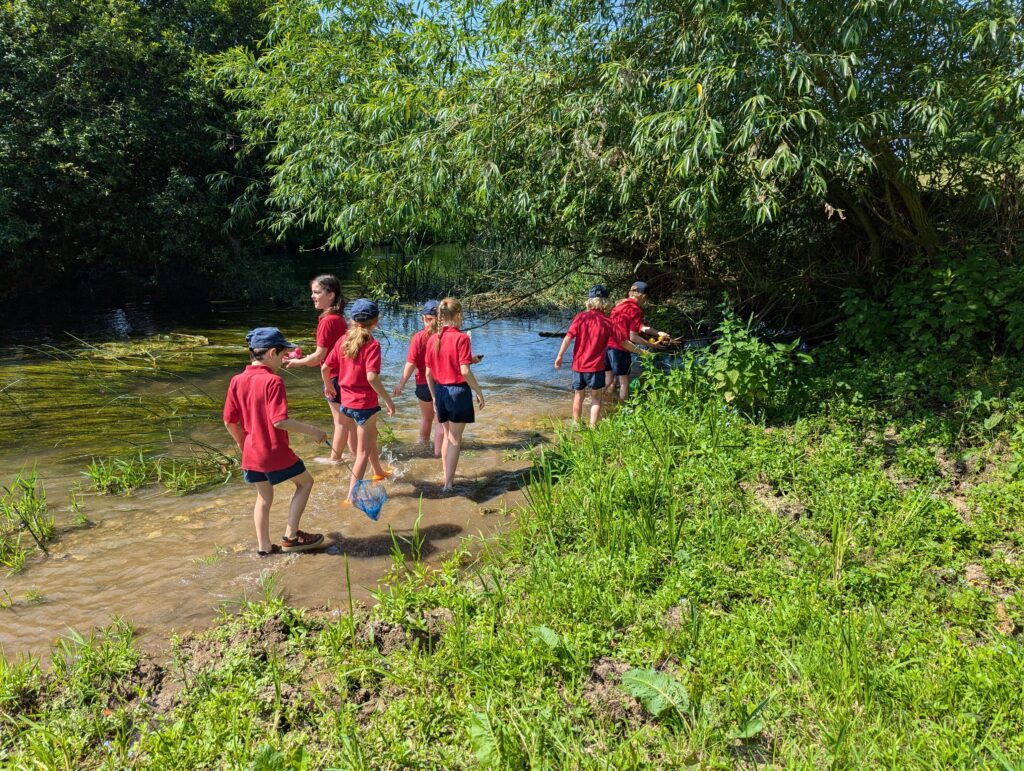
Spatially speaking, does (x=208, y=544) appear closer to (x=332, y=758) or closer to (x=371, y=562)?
Answer: (x=371, y=562)

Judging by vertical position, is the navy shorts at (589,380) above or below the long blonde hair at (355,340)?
below

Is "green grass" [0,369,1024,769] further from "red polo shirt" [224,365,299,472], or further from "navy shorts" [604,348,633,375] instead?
"navy shorts" [604,348,633,375]

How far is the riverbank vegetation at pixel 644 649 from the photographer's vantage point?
9.09 ft

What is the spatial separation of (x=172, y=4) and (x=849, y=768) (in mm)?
22224

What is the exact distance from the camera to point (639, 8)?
19.8 feet

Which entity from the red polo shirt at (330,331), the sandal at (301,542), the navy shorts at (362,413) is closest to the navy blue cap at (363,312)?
the red polo shirt at (330,331)

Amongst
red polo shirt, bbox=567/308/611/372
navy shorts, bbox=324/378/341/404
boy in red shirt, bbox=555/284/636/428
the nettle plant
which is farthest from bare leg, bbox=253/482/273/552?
the nettle plant

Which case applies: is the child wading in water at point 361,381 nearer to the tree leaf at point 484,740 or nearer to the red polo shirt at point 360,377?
the red polo shirt at point 360,377

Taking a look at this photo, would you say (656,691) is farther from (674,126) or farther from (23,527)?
(23,527)

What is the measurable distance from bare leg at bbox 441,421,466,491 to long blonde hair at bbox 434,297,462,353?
0.71 meters

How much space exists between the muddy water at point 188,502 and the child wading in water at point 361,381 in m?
0.49

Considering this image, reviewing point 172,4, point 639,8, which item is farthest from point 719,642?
point 172,4

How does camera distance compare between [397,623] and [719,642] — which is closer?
[719,642]

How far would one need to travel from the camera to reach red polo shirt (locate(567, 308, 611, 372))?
6977 millimetres
